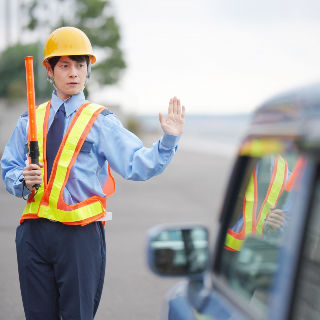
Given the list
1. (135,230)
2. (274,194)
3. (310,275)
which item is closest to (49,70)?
(274,194)

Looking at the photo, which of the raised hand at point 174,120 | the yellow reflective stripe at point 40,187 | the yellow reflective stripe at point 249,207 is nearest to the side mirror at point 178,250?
the yellow reflective stripe at point 249,207

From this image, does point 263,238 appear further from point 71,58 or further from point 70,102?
point 71,58

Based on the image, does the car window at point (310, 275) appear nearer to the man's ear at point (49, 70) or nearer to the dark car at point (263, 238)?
the dark car at point (263, 238)

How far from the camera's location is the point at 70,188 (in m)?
3.11

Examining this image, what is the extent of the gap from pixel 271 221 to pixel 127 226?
6705 mm

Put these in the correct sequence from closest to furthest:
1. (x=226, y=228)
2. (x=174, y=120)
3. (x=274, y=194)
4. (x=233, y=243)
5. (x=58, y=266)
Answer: (x=226, y=228)
(x=233, y=243)
(x=274, y=194)
(x=174, y=120)
(x=58, y=266)

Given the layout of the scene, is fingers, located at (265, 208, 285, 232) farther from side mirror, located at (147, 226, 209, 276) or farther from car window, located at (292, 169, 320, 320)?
car window, located at (292, 169, 320, 320)

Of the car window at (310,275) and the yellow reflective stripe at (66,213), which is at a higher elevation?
the car window at (310,275)

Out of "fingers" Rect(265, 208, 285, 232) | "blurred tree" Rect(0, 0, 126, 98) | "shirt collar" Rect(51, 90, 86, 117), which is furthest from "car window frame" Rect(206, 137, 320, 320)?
"blurred tree" Rect(0, 0, 126, 98)

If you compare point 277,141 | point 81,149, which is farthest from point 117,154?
point 277,141

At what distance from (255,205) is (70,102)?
4.01 ft

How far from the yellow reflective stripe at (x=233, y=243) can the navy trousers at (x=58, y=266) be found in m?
1.05

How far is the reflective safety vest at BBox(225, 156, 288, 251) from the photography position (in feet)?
7.31

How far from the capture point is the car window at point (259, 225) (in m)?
1.86
